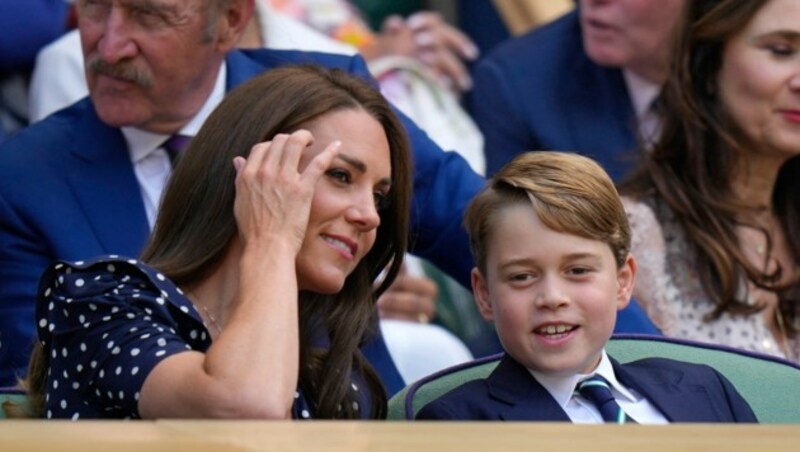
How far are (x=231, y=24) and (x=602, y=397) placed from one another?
125 centimetres

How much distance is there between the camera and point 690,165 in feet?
12.4

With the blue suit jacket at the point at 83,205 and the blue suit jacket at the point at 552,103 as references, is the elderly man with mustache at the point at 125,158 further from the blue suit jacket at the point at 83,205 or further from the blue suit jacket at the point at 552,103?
the blue suit jacket at the point at 552,103

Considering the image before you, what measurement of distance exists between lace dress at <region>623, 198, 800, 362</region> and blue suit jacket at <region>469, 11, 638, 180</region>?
0.46 metres

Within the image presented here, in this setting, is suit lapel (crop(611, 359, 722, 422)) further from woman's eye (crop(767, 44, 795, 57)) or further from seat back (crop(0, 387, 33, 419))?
woman's eye (crop(767, 44, 795, 57))

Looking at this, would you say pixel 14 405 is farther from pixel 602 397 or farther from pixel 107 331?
pixel 602 397

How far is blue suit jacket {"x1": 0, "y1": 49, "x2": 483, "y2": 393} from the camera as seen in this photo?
3.32 m

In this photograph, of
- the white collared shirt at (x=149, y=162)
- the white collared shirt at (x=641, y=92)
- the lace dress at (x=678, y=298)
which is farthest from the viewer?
the white collared shirt at (x=641, y=92)

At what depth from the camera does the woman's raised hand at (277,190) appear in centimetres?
263

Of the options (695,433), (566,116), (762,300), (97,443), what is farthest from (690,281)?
(97,443)

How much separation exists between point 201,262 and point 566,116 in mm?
1675

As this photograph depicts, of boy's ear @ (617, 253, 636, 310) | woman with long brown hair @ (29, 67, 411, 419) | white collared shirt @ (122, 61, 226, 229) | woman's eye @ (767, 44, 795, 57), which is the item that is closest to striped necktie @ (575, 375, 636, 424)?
boy's ear @ (617, 253, 636, 310)

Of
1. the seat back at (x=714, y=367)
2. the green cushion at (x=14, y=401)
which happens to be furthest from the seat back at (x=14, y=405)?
the seat back at (x=714, y=367)

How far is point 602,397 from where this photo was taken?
2.70 meters

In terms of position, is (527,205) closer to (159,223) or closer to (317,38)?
(159,223)
